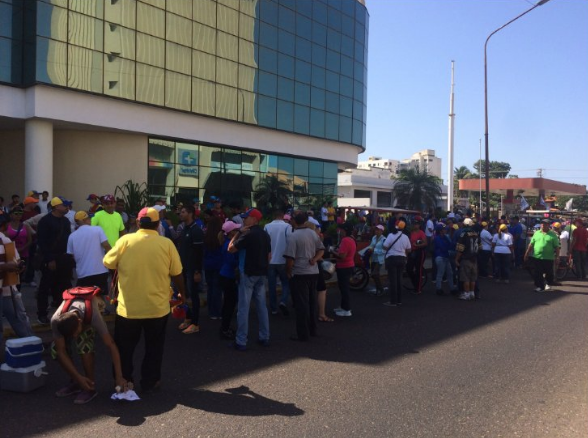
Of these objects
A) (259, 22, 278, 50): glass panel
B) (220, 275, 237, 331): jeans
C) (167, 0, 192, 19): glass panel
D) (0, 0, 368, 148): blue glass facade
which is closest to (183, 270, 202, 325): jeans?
(220, 275, 237, 331): jeans

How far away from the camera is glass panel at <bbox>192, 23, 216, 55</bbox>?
85.7ft

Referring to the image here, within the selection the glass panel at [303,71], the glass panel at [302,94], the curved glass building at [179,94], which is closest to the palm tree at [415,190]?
the curved glass building at [179,94]

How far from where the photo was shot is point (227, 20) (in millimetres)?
27609

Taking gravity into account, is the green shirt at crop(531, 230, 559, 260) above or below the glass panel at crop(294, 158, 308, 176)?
below

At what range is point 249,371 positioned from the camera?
20.4 feet

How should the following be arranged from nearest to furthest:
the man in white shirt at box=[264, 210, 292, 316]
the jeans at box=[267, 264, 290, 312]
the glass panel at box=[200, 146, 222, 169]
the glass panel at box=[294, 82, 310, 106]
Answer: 1. the man in white shirt at box=[264, 210, 292, 316]
2. the jeans at box=[267, 264, 290, 312]
3. the glass panel at box=[200, 146, 222, 169]
4. the glass panel at box=[294, 82, 310, 106]

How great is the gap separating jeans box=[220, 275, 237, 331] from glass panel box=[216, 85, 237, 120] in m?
20.7

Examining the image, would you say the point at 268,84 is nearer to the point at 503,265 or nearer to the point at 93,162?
the point at 93,162

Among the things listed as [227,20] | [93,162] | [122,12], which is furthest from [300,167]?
[122,12]

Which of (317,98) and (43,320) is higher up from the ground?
(317,98)

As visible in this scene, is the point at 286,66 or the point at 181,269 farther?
the point at 286,66

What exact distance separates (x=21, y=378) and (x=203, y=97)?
22645mm

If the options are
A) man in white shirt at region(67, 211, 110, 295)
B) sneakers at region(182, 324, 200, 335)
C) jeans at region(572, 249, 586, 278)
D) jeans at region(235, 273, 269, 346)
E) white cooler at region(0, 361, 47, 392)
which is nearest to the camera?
white cooler at region(0, 361, 47, 392)

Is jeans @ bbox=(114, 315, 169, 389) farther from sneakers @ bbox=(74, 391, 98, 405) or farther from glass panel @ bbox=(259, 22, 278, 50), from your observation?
glass panel @ bbox=(259, 22, 278, 50)
